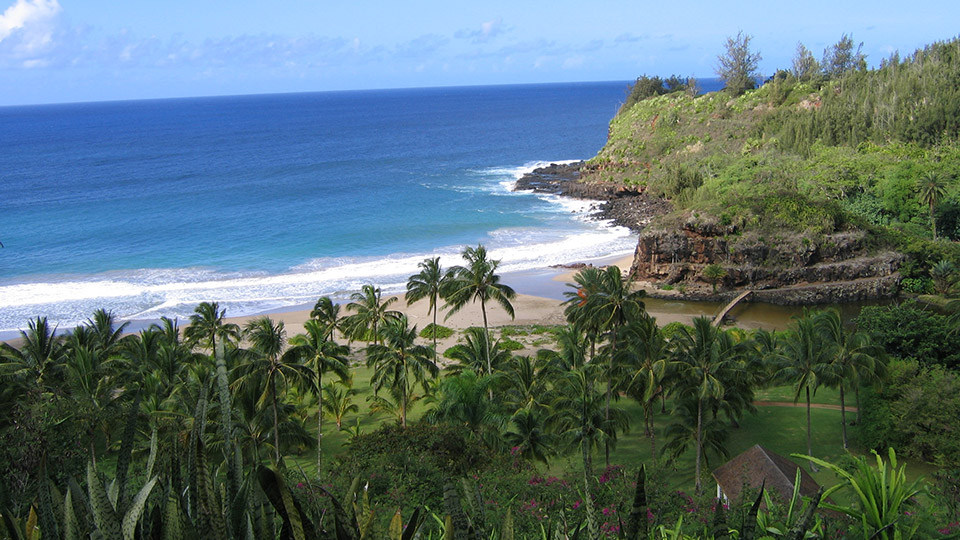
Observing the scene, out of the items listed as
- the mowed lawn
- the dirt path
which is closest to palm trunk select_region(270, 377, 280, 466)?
the mowed lawn

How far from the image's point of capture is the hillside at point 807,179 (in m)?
51.3

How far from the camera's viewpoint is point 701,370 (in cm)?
2361

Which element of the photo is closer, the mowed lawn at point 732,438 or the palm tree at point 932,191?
the mowed lawn at point 732,438

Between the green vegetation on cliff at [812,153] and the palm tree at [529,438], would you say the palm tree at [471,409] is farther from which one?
the green vegetation on cliff at [812,153]

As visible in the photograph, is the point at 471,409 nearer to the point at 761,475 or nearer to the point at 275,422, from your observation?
the point at 275,422

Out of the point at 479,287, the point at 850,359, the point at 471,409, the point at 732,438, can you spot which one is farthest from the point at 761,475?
the point at 479,287

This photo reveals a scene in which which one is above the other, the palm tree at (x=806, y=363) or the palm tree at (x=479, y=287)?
the palm tree at (x=479, y=287)

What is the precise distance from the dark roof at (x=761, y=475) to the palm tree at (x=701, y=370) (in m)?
2.16

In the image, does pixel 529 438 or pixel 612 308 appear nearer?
pixel 529 438

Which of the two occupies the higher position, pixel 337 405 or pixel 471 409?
pixel 471 409

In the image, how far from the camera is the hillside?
51.3m

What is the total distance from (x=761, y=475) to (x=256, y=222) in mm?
63370

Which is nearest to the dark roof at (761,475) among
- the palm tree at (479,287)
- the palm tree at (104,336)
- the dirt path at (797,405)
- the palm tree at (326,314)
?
the dirt path at (797,405)

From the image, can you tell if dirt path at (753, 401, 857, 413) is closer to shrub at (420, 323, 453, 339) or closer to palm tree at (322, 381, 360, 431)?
palm tree at (322, 381, 360, 431)
